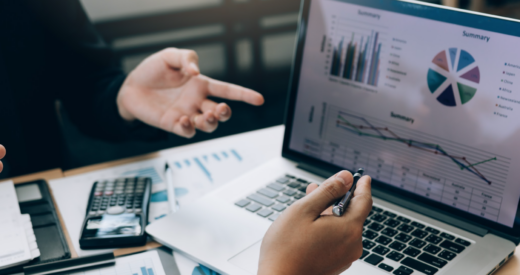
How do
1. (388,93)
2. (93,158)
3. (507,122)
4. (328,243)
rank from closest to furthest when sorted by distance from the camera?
(328,243) < (507,122) < (388,93) < (93,158)

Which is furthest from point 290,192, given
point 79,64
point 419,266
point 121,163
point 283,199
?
point 79,64

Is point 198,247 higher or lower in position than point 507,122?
lower

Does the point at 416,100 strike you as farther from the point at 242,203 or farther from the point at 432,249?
the point at 242,203

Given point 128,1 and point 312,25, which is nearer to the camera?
point 312,25

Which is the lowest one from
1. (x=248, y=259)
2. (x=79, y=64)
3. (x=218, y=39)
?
(x=218, y=39)

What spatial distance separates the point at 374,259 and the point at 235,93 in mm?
405

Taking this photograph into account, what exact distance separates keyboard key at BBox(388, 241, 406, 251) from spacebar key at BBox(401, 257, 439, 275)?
0.02 m

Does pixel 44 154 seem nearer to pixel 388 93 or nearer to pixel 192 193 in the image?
pixel 192 193

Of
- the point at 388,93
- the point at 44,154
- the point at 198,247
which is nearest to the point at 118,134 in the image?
the point at 44,154

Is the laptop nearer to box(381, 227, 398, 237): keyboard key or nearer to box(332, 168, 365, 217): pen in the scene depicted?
box(381, 227, 398, 237): keyboard key

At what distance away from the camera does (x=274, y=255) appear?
20.9 inches

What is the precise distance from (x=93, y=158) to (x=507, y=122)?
6.85 feet

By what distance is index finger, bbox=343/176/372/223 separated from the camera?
1.77 ft

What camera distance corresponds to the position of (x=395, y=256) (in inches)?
25.0
